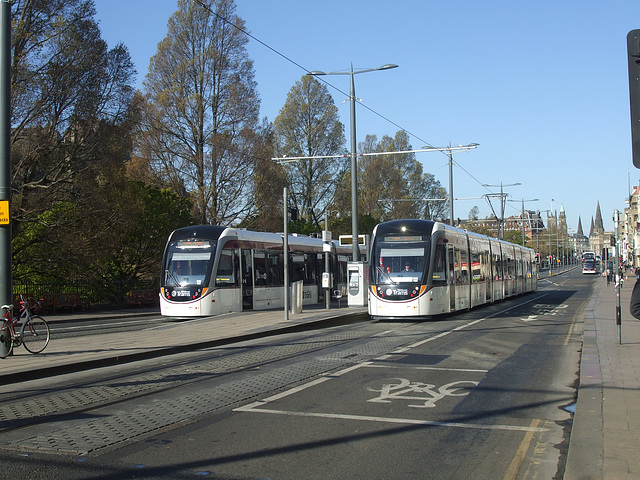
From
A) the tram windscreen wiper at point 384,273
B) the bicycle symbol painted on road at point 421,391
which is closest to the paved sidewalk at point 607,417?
the bicycle symbol painted on road at point 421,391

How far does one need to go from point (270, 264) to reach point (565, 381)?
17599 millimetres

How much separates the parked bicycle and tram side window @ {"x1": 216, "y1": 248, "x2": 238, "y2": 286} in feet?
34.7

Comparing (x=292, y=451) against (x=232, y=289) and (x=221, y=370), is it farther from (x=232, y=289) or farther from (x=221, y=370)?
(x=232, y=289)

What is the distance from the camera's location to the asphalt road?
18.8 feet

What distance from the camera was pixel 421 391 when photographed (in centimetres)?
913

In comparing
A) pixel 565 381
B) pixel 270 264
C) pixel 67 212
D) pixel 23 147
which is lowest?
pixel 565 381

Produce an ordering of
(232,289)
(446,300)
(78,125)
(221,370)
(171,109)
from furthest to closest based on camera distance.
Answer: (171,109), (78,125), (232,289), (446,300), (221,370)

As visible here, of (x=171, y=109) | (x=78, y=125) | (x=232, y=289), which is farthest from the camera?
(x=171, y=109)

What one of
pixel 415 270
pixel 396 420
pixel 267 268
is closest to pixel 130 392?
pixel 396 420

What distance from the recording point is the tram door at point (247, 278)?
2483cm

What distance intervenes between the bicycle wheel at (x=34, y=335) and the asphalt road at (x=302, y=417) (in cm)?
195

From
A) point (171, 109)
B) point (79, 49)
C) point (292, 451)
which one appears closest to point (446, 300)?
point (292, 451)

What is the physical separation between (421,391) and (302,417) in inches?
87.9

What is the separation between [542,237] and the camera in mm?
151625
